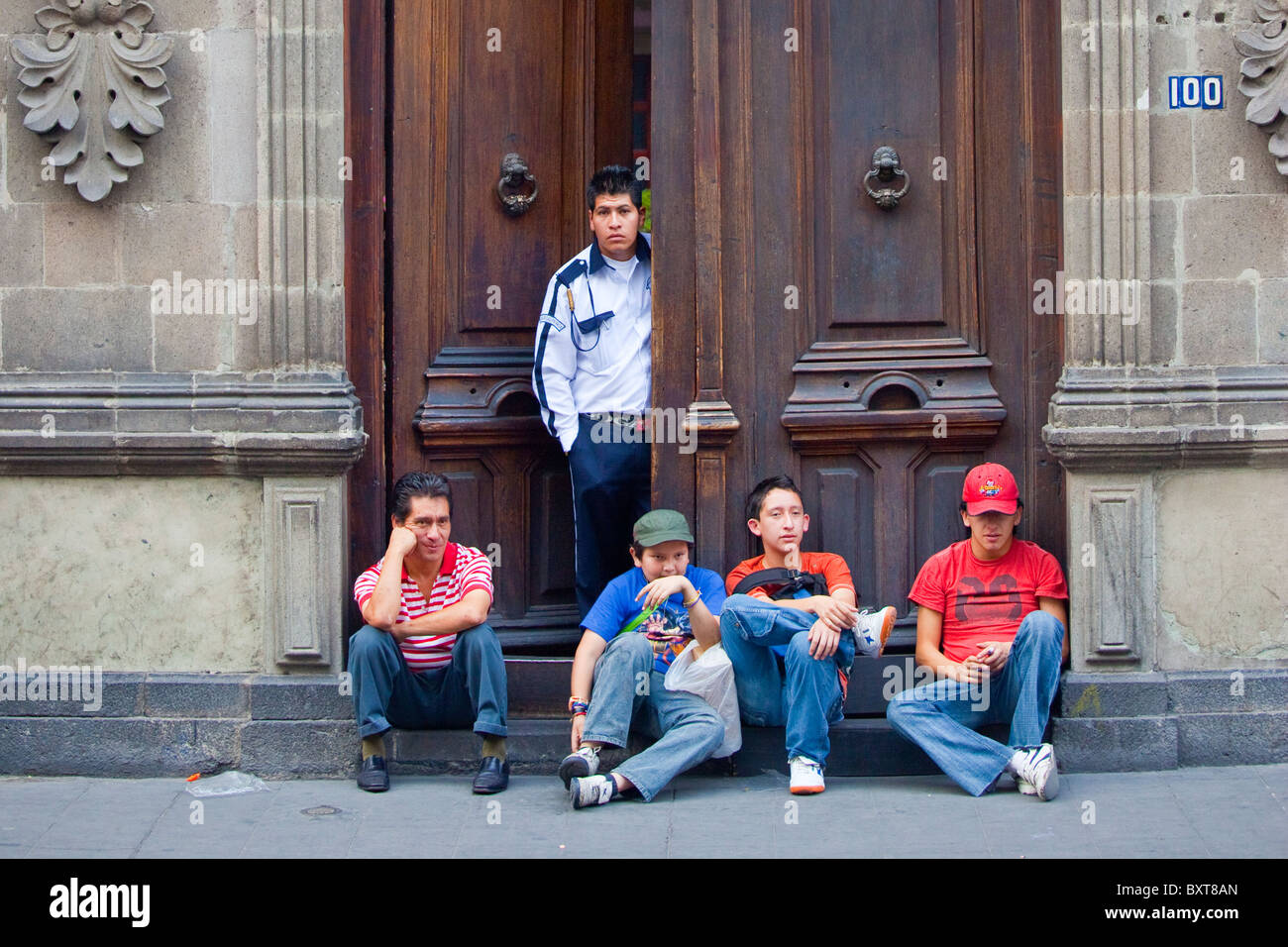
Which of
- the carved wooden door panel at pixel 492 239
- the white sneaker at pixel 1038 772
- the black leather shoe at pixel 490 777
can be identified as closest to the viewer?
the white sneaker at pixel 1038 772

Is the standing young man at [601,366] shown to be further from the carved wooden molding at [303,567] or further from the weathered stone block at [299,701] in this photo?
the weathered stone block at [299,701]

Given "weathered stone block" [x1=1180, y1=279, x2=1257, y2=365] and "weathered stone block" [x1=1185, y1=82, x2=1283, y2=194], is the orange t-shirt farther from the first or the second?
"weathered stone block" [x1=1185, y1=82, x2=1283, y2=194]

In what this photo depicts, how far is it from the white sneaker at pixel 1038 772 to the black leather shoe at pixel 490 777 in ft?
6.16

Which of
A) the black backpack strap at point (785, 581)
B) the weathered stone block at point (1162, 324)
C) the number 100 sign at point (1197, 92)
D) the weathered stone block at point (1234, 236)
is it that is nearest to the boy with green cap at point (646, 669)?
the black backpack strap at point (785, 581)

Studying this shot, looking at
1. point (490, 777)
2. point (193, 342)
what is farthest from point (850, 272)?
point (193, 342)

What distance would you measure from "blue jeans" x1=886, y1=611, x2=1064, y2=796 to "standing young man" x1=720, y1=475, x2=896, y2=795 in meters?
0.27

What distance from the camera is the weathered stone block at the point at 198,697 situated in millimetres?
6957

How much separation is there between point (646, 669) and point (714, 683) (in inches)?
10.2

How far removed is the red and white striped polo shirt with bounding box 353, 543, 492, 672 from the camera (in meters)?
6.79

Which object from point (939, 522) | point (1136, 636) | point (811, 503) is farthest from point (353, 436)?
point (1136, 636)

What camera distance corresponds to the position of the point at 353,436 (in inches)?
273

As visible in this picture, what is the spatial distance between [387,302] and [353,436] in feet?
2.37

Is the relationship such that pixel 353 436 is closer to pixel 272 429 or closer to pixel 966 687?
pixel 272 429

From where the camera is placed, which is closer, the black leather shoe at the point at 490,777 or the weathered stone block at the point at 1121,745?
the black leather shoe at the point at 490,777
